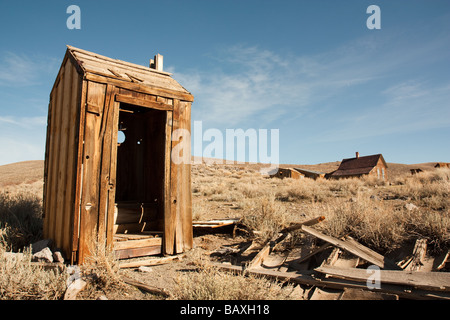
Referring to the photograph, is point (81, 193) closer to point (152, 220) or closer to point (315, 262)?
point (152, 220)

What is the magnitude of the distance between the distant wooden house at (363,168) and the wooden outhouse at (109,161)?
932 inches

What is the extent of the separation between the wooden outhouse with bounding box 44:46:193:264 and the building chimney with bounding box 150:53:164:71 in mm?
23

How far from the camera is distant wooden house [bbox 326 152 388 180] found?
26.0 metres

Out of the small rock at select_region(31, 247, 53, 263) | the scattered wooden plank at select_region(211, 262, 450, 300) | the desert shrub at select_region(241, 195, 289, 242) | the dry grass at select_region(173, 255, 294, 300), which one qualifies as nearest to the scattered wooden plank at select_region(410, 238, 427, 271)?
the scattered wooden plank at select_region(211, 262, 450, 300)

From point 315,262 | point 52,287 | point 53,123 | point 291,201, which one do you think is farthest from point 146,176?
point 291,201

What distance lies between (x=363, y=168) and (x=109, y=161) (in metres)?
27.3

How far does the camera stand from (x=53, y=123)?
5.53m

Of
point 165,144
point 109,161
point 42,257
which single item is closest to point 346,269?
point 165,144

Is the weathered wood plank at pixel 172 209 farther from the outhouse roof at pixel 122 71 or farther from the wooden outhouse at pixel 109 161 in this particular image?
the outhouse roof at pixel 122 71

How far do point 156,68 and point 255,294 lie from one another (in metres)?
5.27

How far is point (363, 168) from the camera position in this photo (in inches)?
1067

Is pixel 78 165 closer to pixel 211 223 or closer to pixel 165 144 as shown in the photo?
pixel 165 144

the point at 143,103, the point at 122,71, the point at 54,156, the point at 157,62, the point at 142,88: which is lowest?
the point at 54,156

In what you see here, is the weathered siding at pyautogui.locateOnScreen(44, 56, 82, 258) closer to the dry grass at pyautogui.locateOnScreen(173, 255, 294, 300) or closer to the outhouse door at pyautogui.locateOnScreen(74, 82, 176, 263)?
the outhouse door at pyautogui.locateOnScreen(74, 82, 176, 263)
